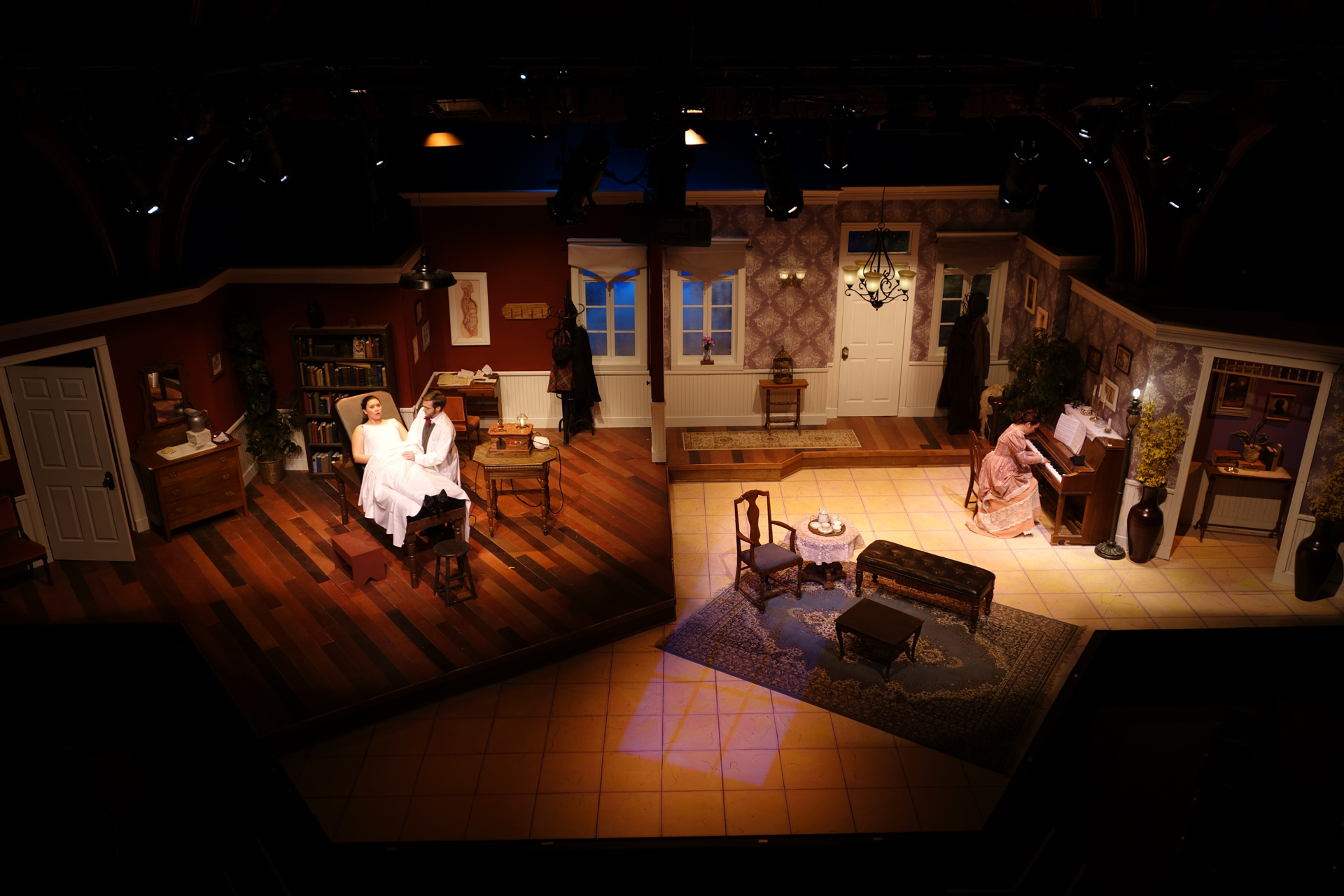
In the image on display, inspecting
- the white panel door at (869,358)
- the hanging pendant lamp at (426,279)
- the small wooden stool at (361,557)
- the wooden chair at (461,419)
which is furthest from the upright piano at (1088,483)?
the small wooden stool at (361,557)

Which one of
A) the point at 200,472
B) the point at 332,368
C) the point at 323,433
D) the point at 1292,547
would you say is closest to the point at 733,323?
the point at 332,368

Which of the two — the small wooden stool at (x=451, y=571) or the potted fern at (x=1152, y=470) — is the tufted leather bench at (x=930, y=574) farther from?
the small wooden stool at (x=451, y=571)

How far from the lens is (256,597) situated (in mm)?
7836

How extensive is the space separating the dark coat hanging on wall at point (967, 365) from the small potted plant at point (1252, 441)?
9.69 ft

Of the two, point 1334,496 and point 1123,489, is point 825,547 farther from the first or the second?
point 1334,496

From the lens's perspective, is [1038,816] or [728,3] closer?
[1038,816]

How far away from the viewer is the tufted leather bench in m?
7.76

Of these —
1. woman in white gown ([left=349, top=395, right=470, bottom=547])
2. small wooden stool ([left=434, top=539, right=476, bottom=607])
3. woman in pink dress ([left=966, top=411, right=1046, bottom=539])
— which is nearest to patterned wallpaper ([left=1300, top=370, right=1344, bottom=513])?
woman in pink dress ([left=966, top=411, right=1046, bottom=539])

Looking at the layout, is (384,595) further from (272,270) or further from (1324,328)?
(1324,328)

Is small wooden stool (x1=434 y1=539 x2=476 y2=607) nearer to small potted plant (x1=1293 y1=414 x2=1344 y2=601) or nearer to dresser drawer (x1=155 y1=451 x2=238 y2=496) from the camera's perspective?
dresser drawer (x1=155 y1=451 x2=238 y2=496)

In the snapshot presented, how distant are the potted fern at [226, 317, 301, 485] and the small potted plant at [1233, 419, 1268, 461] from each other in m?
9.28

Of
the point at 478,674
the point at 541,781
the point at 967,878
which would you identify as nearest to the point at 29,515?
the point at 478,674

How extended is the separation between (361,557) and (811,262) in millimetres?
6244

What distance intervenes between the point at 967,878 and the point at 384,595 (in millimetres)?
5089
